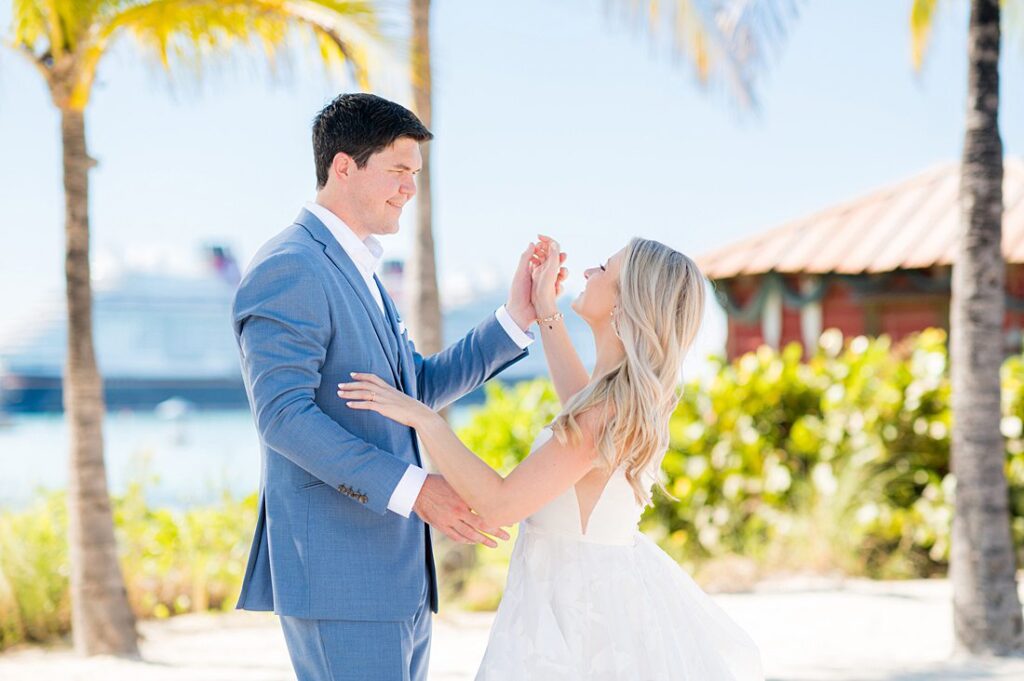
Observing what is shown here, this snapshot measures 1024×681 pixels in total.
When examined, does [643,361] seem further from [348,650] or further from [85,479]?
[85,479]

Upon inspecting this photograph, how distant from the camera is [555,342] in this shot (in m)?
3.07

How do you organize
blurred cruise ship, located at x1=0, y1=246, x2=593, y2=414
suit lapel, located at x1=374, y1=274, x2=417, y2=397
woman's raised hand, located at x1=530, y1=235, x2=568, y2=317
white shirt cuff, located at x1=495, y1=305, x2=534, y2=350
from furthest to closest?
blurred cruise ship, located at x1=0, y1=246, x2=593, y2=414
white shirt cuff, located at x1=495, y1=305, x2=534, y2=350
woman's raised hand, located at x1=530, y1=235, x2=568, y2=317
suit lapel, located at x1=374, y1=274, x2=417, y2=397

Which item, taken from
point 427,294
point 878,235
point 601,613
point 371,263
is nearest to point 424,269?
point 427,294

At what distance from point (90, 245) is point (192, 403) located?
64.1m

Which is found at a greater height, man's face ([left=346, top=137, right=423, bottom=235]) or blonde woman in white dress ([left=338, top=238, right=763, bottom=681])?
man's face ([left=346, top=137, right=423, bottom=235])

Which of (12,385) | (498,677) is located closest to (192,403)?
(12,385)

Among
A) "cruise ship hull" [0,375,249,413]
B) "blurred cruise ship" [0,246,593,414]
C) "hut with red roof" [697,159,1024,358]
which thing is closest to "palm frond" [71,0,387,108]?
"hut with red roof" [697,159,1024,358]

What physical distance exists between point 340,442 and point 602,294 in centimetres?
74

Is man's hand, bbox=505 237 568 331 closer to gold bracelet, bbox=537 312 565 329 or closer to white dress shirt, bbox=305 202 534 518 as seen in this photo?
gold bracelet, bbox=537 312 565 329

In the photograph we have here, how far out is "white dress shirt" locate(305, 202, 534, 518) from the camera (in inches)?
96.9

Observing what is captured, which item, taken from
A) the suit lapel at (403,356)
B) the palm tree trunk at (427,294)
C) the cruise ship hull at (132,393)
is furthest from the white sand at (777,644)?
the cruise ship hull at (132,393)

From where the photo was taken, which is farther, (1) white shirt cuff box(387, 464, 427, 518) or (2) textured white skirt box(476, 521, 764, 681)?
(2) textured white skirt box(476, 521, 764, 681)

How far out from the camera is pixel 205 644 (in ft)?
22.4

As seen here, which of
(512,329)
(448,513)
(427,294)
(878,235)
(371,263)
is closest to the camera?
(448,513)
